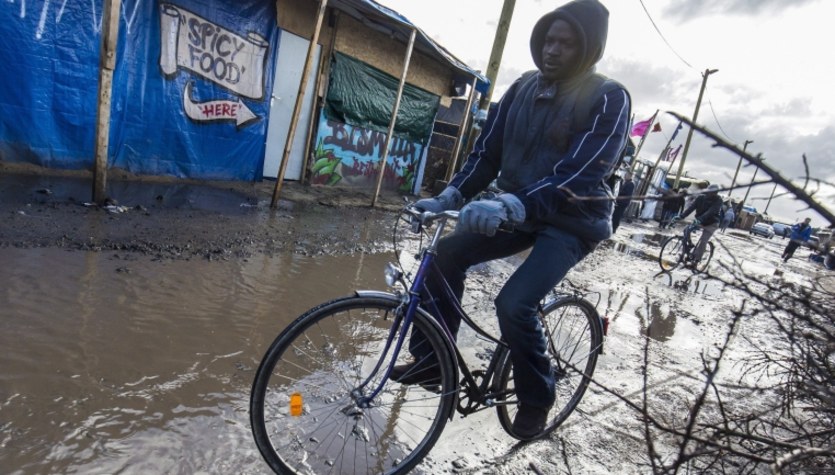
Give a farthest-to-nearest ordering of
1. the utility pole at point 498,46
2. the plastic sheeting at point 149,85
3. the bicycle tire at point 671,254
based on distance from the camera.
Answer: the utility pole at point 498,46, the bicycle tire at point 671,254, the plastic sheeting at point 149,85

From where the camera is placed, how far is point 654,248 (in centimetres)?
1263

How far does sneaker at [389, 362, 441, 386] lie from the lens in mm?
2186

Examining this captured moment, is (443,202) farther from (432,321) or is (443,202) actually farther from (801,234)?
(801,234)

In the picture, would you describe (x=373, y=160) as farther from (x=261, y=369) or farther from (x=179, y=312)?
(x=261, y=369)

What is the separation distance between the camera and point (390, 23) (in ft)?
27.7

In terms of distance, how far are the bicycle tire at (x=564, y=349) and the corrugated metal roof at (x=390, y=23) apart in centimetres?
633

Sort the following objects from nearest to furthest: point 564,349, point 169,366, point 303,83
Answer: point 169,366
point 564,349
point 303,83

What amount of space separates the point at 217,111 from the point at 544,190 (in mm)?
7026

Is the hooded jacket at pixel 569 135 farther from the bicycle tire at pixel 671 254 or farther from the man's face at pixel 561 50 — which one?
the bicycle tire at pixel 671 254

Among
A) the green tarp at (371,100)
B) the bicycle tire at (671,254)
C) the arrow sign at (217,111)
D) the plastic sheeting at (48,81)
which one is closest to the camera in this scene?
the plastic sheeting at (48,81)

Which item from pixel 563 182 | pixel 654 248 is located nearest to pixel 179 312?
pixel 563 182

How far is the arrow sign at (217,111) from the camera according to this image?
712 cm

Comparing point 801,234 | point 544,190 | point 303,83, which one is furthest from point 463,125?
point 801,234

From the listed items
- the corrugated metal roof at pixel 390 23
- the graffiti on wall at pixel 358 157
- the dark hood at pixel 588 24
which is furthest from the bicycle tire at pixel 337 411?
the graffiti on wall at pixel 358 157
